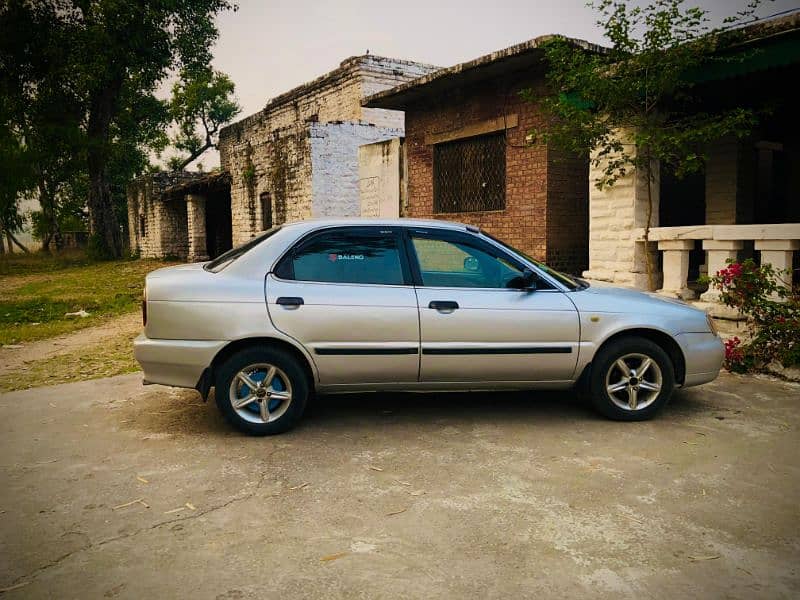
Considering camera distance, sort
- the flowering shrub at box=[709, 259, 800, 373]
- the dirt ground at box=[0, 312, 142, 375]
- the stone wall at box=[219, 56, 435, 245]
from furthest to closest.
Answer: the stone wall at box=[219, 56, 435, 245], the dirt ground at box=[0, 312, 142, 375], the flowering shrub at box=[709, 259, 800, 373]

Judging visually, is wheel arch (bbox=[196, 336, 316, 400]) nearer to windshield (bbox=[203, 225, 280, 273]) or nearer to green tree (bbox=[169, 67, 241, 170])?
windshield (bbox=[203, 225, 280, 273])

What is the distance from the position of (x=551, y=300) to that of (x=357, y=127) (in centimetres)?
1203

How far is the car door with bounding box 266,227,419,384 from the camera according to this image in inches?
177

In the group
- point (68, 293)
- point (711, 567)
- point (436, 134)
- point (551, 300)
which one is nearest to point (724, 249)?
point (551, 300)

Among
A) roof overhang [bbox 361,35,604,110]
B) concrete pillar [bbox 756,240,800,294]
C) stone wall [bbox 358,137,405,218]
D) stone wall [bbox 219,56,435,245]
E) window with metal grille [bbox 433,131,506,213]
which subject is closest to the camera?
concrete pillar [bbox 756,240,800,294]

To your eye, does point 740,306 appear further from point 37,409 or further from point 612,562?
point 37,409

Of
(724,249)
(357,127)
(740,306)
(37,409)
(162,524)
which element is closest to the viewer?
(162,524)

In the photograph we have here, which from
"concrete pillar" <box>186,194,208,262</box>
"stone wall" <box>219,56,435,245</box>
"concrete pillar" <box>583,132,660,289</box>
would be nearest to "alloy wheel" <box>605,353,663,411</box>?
"concrete pillar" <box>583,132,660,289</box>

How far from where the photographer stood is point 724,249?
7.23 metres

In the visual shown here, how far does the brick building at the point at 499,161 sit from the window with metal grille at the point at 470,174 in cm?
2

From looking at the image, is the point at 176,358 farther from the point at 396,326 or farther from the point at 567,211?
the point at 567,211

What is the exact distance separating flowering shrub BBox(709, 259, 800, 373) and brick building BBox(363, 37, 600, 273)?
355cm

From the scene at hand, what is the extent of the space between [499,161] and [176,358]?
765cm

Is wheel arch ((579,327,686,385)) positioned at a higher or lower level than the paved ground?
higher
